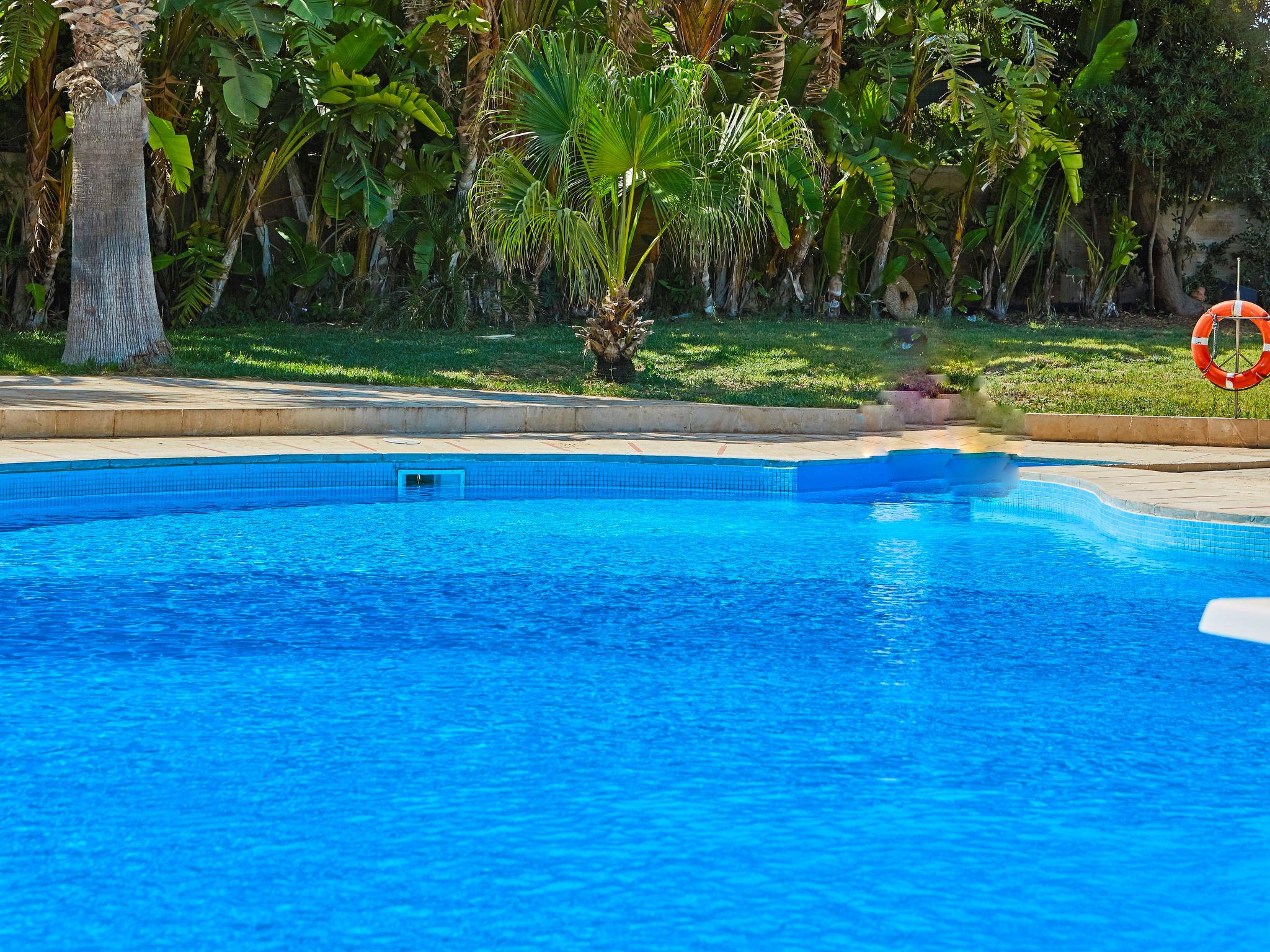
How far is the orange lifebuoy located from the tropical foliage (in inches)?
147

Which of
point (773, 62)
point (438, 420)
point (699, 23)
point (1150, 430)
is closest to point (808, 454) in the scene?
point (438, 420)

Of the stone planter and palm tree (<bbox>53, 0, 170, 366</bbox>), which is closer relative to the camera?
the stone planter

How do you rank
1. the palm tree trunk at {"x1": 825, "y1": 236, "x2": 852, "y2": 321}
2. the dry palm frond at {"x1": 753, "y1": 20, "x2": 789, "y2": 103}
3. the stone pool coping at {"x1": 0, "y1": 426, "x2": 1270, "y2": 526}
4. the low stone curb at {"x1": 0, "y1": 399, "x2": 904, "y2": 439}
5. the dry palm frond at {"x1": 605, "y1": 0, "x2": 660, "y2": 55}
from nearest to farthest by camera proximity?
the stone pool coping at {"x1": 0, "y1": 426, "x2": 1270, "y2": 526} < the low stone curb at {"x1": 0, "y1": 399, "x2": 904, "y2": 439} < the dry palm frond at {"x1": 605, "y1": 0, "x2": 660, "y2": 55} < the dry palm frond at {"x1": 753, "y1": 20, "x2": 789, "y2": 103} < the palm tree trunk at {"x1": 825, "y1": 236, "x2": 852, "y2": 321}

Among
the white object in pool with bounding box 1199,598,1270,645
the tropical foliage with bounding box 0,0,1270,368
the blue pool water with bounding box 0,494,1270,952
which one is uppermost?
the tropical foliage with bounding box 0,0,1270,368

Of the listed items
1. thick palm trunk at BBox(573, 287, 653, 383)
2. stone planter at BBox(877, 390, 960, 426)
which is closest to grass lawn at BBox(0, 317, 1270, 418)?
thick palm trunk at BBox(573, 287, 653, 383)

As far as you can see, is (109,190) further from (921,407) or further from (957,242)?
Answer: (957,242)

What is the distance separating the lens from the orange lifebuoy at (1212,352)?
35.3ft

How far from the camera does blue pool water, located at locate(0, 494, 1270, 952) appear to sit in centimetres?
336

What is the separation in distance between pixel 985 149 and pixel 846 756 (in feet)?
50.6

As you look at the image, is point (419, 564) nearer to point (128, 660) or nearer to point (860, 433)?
point (128, 660)

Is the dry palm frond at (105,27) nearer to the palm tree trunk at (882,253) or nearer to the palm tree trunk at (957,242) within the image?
the palm tree trunk at (882,253)

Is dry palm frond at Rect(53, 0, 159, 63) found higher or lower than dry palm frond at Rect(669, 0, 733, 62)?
lower

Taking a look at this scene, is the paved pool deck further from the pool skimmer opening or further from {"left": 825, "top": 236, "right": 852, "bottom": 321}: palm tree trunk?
{"left": 825, "top": 236, "right": 852, "bottom": 321}: palm tree trunk

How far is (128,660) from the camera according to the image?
18.0ft
